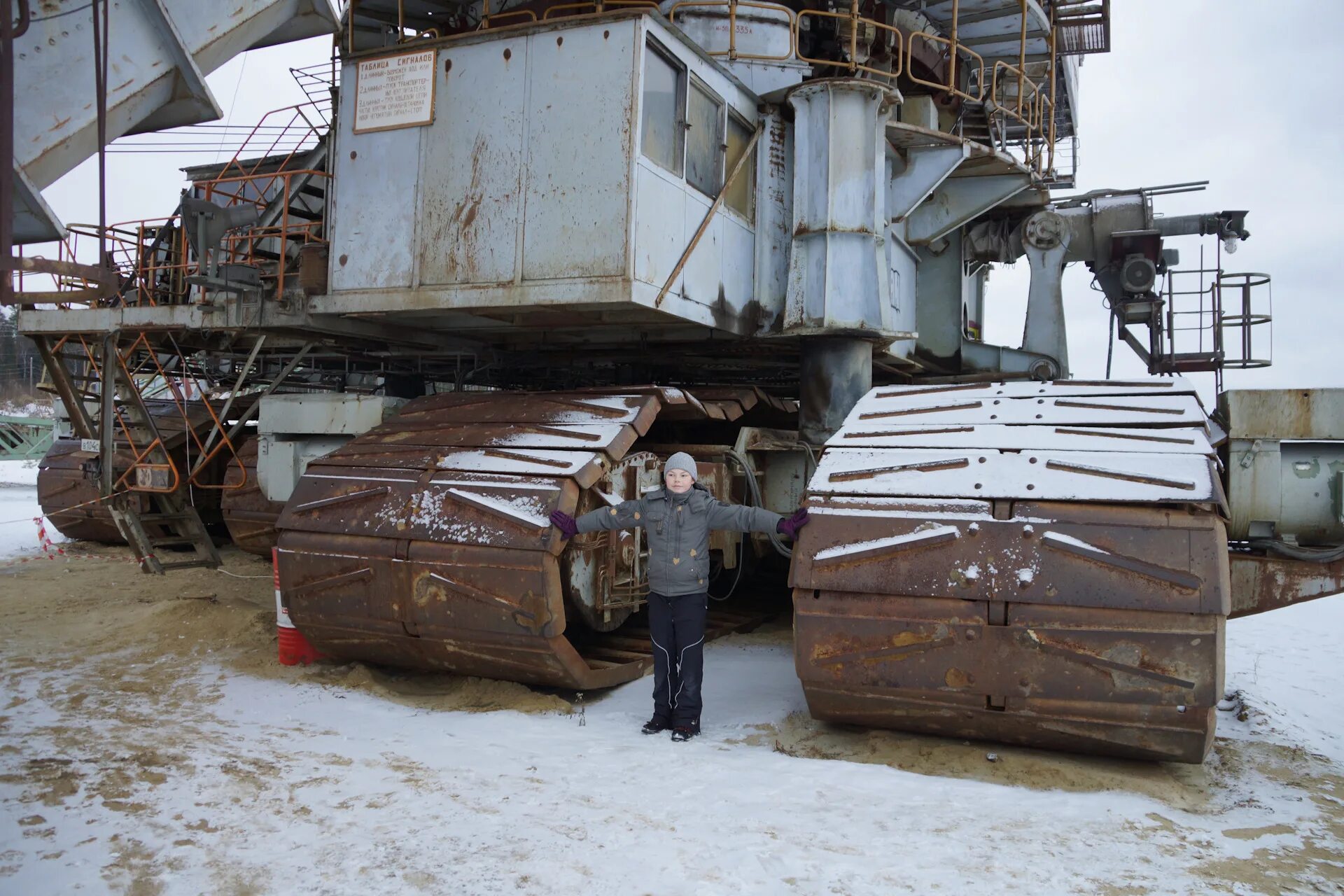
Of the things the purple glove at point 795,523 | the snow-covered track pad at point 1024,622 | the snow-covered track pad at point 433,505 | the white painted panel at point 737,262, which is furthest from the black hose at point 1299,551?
the snow-covered track pad at point 433,505

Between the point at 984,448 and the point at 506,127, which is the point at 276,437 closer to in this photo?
the point at 506,127

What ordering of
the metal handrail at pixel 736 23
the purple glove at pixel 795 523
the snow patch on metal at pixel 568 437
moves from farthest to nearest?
the metal handrail at pixel 736 23 < the snow patch on metal at pixel 568 437 < the purple glove at pixel 795 523

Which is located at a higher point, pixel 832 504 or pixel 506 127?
pixel 506 127

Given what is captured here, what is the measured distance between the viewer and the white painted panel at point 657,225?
5.54 meters

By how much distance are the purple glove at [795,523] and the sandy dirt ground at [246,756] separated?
3.23 ft

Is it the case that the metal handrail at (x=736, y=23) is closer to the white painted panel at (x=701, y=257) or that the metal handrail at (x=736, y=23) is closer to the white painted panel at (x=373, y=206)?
the white painted panel at (x=701, y=257)

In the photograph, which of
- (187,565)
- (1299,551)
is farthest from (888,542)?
(187,565)

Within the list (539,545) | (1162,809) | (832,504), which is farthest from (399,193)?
(1162,809)

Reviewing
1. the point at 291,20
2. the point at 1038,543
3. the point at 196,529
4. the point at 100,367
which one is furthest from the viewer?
the point at 196,529

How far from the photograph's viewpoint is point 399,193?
604cm

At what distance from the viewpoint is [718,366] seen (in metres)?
8.82

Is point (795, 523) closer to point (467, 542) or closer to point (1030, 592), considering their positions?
point (1030, 592)

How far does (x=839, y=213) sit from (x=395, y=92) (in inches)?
115

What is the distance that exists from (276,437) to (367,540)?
8.41ft
